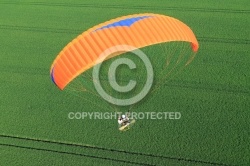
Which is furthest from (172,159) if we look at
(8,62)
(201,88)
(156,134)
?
(8,62)

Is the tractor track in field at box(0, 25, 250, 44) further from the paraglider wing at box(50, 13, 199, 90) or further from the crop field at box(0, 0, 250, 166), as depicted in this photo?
the paraglider wing at box(50, 13, 199, 90)

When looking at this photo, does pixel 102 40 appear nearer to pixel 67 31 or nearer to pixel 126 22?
pixel 126 22

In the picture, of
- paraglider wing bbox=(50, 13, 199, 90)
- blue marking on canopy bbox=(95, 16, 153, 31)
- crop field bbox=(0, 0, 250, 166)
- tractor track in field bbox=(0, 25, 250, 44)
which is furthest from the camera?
tractor track in field bbox=(0, 25, 250, 44)

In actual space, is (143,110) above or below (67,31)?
below

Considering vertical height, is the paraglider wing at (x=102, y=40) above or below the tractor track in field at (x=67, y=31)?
below

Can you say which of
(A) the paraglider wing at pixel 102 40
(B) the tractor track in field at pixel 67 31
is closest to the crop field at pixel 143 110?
(B) the tractor track in field at pixel 67 31

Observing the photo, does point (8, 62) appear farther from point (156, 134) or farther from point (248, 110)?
point (248, 110)

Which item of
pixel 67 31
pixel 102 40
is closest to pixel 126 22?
pixel 102 40

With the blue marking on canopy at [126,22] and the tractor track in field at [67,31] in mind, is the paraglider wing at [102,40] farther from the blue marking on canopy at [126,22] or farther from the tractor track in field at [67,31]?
the tractor track in field at [67,31]

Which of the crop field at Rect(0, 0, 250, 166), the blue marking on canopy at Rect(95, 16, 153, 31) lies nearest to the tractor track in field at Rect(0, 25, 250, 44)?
the crop field at Rect(0, 0, 250, 166)
